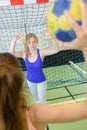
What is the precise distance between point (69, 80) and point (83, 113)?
239cm

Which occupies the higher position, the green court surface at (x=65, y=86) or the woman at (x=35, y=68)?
the woman at (x=35, y=68)

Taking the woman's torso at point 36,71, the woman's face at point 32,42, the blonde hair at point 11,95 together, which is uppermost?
the blonde hair at point 11,95

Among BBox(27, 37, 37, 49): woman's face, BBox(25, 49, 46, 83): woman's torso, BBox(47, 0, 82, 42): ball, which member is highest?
BBox(47, 0, 82, 42): ball

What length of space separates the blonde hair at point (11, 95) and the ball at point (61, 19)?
0.17 m

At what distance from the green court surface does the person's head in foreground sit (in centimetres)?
131

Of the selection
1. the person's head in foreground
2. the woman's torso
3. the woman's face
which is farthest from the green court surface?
the person's head in foreground

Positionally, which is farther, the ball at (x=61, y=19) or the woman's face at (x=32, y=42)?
the woman's face at (x=32, y=42)

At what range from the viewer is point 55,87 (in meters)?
2.95

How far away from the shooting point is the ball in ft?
2.34

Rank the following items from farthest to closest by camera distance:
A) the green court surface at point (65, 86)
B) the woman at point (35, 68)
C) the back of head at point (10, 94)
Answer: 1. the green court surface at point (65, 86)
2. the woman at point (35, 68)
3. the back of head at point (10, 94)

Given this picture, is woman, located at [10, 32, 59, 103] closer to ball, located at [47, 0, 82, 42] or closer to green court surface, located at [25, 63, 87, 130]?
green court surface, located at [25, 63, 87, 130]

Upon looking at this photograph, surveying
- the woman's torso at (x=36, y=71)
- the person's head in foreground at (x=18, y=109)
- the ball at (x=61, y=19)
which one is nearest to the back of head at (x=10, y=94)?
the person's head in foreground at (x=18, y=109)

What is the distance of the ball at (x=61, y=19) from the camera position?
0.71 metres

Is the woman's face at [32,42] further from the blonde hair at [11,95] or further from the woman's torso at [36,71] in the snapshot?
the blonde hair at [11,95]
